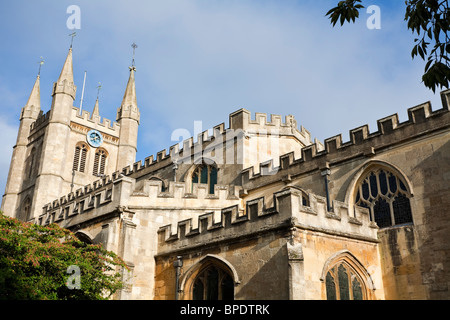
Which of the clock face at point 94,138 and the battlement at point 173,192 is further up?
the clock face at point 94,138

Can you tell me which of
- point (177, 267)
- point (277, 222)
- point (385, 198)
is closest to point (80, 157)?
point (177, 267)

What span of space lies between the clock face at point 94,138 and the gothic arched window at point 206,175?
20549 mm

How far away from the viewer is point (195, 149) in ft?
90.5

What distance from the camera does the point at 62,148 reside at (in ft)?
137

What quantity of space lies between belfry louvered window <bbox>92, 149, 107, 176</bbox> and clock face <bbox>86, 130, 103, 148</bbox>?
0.72 m

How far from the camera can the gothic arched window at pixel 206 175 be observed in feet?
84.9

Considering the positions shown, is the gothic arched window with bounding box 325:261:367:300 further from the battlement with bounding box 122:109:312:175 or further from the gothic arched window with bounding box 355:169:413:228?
the battlement with bounding box 122:109:312:175

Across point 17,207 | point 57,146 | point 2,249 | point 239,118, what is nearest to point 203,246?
point 2,249

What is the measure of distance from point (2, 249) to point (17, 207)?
34480 mm

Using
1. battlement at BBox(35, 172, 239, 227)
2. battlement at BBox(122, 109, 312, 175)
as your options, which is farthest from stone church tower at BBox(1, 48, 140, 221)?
battlement at BBox(35, 172, 239, 227)

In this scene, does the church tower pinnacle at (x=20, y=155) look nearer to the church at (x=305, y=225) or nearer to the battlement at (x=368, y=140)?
the church at (x=305, y=225)

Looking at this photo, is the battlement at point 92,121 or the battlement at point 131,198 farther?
the battlement at point 92,121

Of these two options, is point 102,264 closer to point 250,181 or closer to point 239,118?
point 250,181

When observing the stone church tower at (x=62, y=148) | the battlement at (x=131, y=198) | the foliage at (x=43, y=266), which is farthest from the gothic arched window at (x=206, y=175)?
the stone church tower at (x=62, y=148)
